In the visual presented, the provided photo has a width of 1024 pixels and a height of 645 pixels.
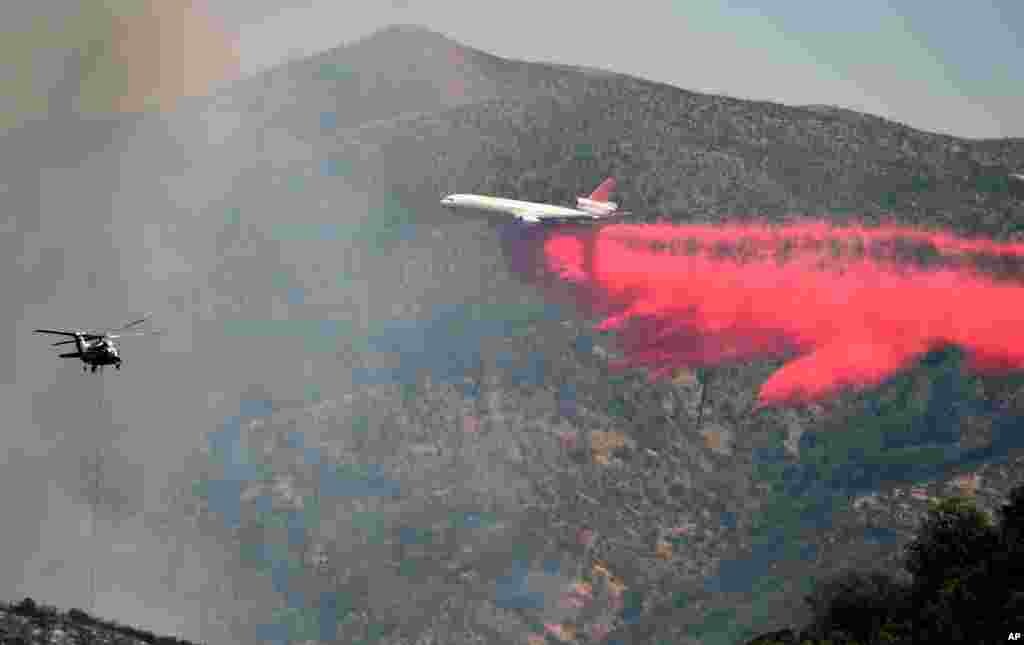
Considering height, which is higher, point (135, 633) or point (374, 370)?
point (374, 370)

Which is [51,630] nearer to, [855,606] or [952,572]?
[855,606]

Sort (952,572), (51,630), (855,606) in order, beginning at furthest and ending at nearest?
(855,606) < (952,572) < (51,630)

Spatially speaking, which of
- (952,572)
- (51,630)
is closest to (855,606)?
(952,572)

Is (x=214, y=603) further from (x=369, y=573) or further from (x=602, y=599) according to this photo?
(x=602, y=599)

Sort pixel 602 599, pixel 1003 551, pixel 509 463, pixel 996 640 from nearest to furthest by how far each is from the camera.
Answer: pixel 996 640, pixel 1003 551, pixel 602 599, pixel 509 463

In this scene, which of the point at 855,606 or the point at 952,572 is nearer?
the point at 952,572

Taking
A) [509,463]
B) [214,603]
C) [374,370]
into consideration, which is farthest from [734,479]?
[214,603]

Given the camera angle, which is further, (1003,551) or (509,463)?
(509,463)

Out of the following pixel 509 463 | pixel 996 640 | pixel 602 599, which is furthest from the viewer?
pixel 509 463

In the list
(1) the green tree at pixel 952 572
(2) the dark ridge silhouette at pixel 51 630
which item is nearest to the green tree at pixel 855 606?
(1) the green tree at pixel 952 572

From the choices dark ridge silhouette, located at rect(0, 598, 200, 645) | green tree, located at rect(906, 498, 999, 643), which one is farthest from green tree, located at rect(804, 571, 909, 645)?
dark ridge silhouette, located at rect(0, 598, 200, 645)
